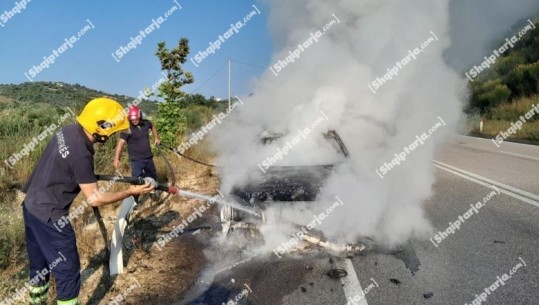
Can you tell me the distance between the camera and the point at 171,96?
1373 cm

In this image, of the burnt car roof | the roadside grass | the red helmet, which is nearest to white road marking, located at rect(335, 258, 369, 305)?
the burnt car roof

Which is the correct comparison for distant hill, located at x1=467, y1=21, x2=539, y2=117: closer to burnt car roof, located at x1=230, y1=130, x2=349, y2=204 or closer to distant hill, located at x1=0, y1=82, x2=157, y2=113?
burnt car roof, located at x1=230, y1=130, x2=349, y2=204

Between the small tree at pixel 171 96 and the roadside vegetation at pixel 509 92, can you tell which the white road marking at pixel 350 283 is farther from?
the roadside vegetation at pixel 509 92

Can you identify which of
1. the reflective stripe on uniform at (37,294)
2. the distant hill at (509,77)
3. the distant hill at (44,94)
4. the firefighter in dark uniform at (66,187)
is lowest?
the distant hill at (509,77)

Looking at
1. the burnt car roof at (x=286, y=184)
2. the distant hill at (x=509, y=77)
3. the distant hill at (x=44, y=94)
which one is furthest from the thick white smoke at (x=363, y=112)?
the distant hill at (x=44, y=94)

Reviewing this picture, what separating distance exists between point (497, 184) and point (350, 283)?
5488mm

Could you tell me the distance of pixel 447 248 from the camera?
473 cm

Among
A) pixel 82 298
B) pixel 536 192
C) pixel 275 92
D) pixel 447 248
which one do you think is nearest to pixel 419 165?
pixel 536 192

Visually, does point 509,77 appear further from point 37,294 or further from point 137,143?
point 37,294

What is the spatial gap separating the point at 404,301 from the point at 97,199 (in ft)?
8.65

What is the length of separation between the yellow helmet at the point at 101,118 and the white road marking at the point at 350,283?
7.96 ft

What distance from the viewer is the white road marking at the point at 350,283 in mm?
3645

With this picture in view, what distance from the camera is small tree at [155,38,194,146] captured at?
13297mm

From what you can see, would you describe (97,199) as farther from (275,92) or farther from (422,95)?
(422,95)
